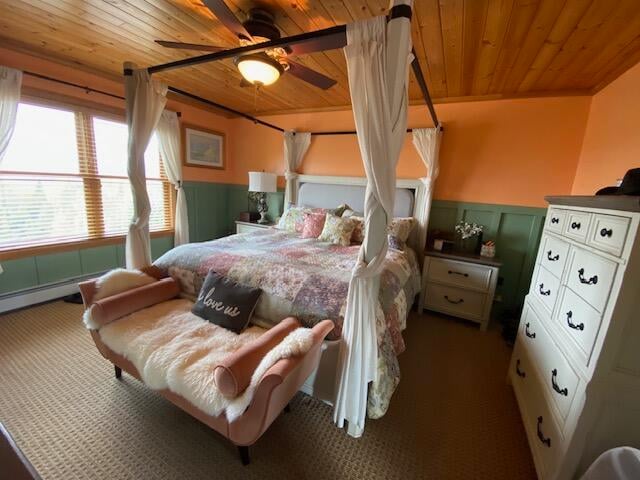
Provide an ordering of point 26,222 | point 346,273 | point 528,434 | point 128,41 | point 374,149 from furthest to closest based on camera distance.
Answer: point 26,222 → point 128,41 → point 346,273 → point 528,434 → point 374,149

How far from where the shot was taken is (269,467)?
4.49 feet

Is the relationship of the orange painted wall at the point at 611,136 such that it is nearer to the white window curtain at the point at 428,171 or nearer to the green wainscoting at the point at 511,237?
the green wainscoting at the point at 511,237

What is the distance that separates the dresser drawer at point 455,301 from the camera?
281cm

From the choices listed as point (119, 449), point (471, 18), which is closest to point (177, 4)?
point (471, 18)

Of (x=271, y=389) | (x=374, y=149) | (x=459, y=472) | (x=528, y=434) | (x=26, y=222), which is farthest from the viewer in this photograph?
(x=26, y=222)

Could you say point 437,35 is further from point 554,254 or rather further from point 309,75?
point 554,254

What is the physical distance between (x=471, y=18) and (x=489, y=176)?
1.78 metres

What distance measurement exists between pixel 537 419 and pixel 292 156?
3.68m

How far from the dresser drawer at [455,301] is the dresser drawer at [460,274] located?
0.07m

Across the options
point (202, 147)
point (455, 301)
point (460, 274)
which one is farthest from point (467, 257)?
point (202, 147)

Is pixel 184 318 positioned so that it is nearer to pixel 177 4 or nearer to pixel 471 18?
pixel 177 4

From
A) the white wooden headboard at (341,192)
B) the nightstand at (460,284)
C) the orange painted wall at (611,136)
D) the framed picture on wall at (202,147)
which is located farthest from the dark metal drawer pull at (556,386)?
the framed picture on wall at (202,147)

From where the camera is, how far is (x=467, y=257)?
2.80 metres

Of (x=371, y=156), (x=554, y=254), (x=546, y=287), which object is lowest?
(x=546, y=287)
